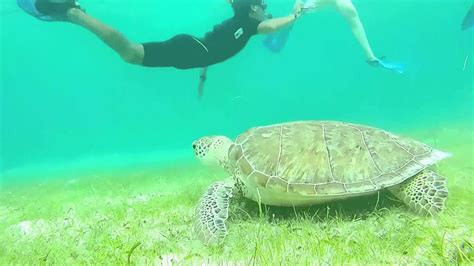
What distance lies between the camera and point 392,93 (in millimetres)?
51000

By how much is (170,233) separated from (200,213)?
0.38 m

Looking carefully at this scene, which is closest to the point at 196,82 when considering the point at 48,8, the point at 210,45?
the point at 210,45

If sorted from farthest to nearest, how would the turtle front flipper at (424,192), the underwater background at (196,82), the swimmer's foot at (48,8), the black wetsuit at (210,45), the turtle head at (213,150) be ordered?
the underwater background at (196,82)
the black wetsuit at (210,45)
the swimmer's foot at (48,8)
the turtle head at (213,150)
the turtle front flipper at (424,192)

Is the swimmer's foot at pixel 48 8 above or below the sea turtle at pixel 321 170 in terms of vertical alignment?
above

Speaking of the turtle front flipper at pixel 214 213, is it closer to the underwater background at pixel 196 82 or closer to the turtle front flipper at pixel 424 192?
the turtle front flipper at pixel 424 192

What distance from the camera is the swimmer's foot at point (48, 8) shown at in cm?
585

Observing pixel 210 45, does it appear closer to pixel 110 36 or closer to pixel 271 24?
pixel 271 24

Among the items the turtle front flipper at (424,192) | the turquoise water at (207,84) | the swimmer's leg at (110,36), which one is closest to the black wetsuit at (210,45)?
the swimmer's leg at (110,36)

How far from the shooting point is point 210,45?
8570 mm

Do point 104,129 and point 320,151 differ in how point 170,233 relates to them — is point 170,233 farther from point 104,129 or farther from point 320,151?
point 104,129

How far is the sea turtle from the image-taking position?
424 cm

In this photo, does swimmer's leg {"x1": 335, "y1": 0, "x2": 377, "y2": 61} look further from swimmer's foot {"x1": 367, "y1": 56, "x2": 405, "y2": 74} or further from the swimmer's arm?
the swimmer's arm

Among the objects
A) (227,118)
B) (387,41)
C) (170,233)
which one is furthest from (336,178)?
(227,118)

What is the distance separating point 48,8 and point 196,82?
40.7 meters
